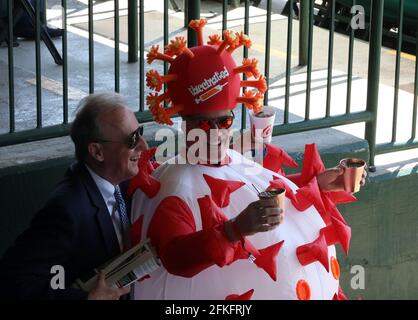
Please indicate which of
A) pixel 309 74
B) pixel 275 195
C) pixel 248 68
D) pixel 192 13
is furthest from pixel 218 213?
pixel 309 74

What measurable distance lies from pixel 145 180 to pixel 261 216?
2.27 feet

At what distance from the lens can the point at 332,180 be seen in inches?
179

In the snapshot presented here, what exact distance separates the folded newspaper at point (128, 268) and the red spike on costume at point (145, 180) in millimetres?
285

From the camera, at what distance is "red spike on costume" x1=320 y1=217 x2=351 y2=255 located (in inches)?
171

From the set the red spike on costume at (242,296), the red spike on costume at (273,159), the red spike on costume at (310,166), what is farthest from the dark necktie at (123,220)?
the red spike on costume at (310,166)

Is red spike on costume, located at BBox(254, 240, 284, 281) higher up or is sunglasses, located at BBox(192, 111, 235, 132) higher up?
sunglasses, located at BBox(192, 111, 235, 132)

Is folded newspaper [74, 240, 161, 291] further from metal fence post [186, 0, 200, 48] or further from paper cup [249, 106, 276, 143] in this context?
metal fence post [186, 0, 200, 48]

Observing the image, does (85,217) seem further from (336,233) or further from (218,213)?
(336,233)

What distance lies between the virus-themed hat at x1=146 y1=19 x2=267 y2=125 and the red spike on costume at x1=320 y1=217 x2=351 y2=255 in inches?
23.1

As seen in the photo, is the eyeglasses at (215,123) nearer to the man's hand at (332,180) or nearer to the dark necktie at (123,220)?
the dark necktie at (123,220)

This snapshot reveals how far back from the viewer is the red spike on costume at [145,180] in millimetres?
→ 4227

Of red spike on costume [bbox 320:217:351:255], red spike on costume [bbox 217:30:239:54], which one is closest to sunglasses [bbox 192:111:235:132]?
red spike on costume [bbox 217:30:239:54]

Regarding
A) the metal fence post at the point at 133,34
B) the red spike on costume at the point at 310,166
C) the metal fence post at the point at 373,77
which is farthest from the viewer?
the metal fence post at the point at 133,34
